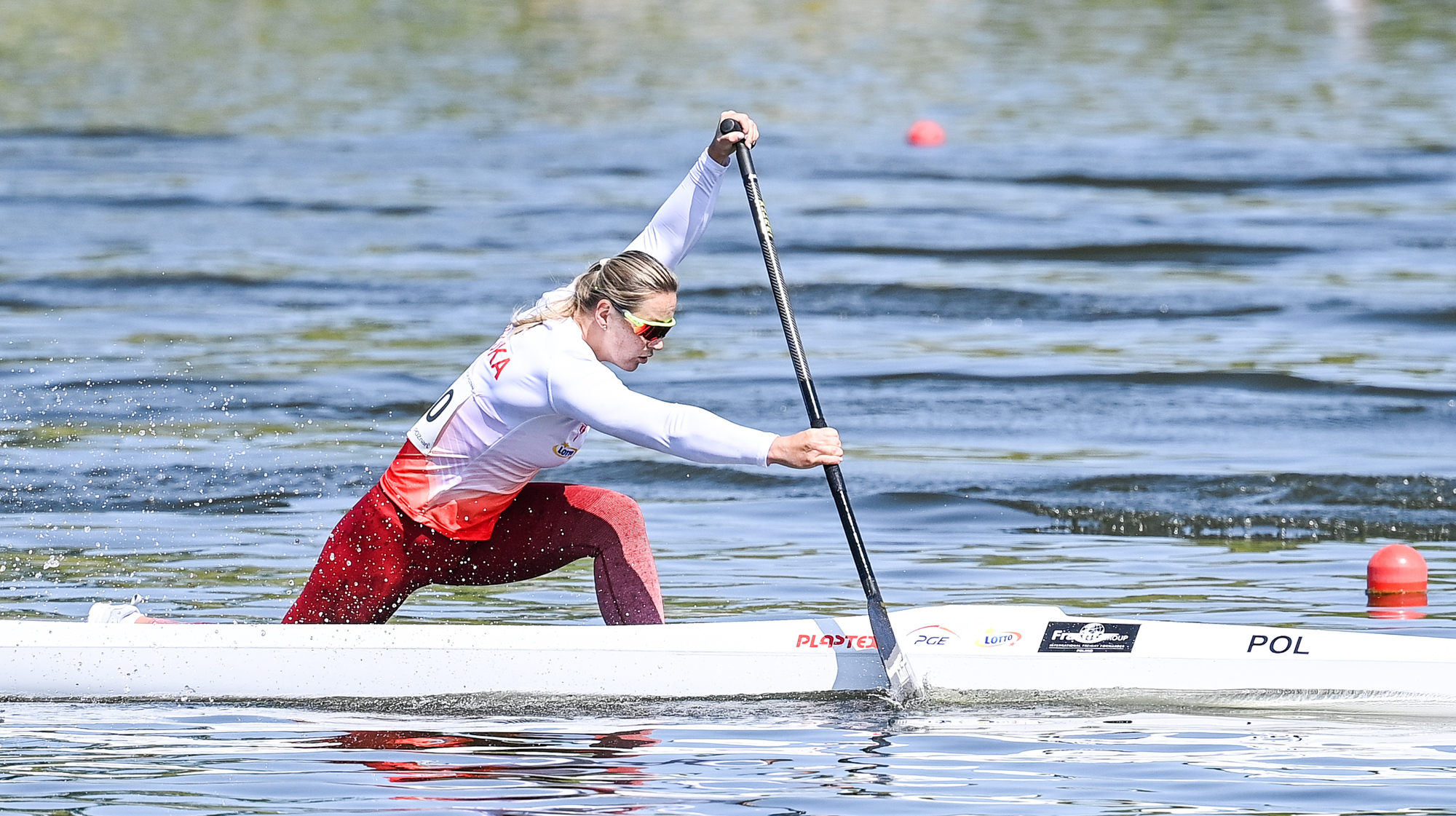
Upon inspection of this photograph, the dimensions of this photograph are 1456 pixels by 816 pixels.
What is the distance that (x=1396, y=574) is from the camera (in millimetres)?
9078

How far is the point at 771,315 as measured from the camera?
17.2 m

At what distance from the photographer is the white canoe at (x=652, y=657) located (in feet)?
24.4

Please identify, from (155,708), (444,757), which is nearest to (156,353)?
(155,708)

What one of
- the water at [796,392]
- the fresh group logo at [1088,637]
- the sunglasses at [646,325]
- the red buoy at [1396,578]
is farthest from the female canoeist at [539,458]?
the red buoy at [1396,578]

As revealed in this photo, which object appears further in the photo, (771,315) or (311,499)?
(771,315)

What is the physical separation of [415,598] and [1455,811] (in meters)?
4.76

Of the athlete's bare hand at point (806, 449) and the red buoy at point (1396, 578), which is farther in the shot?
the red buoy at point (1396, 578)

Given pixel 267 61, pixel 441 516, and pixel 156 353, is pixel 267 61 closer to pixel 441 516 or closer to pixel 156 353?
pixel 156 353

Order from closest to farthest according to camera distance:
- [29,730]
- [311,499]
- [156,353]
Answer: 1. [29,730]
2. [311,499]
3. [156,353]

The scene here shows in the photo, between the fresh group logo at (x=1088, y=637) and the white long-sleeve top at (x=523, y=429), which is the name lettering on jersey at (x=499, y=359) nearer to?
the white long-sleeve top at (x=523, y=429)

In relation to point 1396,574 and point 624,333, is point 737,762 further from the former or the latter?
point 1396,574

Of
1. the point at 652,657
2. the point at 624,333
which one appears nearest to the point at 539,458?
the point at 624,333

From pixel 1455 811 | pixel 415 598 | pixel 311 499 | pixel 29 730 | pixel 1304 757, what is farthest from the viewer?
pixel 311 499

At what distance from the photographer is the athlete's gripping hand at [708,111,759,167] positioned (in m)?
7.89
